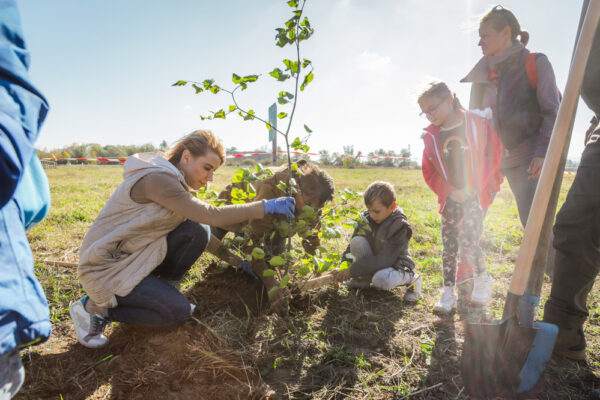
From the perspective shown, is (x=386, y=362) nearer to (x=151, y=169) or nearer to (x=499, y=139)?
(x=151, y=169)

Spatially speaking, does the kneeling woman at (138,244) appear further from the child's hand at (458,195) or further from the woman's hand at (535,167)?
the woman's hand at (535,167)

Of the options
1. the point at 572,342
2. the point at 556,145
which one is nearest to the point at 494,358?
the point at 572,342

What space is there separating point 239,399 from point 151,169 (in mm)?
1298

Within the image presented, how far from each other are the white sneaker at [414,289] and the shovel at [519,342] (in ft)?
Answer: 3.33

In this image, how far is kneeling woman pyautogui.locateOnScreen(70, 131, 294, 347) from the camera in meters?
1.80

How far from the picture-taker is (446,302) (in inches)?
90.4

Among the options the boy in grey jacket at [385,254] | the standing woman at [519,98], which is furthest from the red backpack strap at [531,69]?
the boy in grey jacket at [385,254]

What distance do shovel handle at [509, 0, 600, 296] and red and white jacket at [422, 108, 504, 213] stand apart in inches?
33.7

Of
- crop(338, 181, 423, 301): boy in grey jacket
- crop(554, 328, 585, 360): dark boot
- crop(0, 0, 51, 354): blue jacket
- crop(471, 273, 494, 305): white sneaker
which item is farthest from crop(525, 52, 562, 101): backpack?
crop(0, 0, 51, 354): blue jacket

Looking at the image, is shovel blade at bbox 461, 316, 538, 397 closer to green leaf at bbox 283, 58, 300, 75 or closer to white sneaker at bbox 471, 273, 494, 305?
white sneaker at bbox 471, 273, 494, 305

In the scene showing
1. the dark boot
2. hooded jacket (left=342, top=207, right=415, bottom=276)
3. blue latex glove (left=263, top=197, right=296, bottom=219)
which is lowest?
the dark boot

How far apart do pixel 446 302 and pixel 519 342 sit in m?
0.85

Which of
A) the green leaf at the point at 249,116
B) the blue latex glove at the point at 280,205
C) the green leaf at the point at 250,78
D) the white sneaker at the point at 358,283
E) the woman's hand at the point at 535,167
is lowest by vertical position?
the white sneaker at the point at 358,283

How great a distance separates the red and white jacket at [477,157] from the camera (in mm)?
2277
